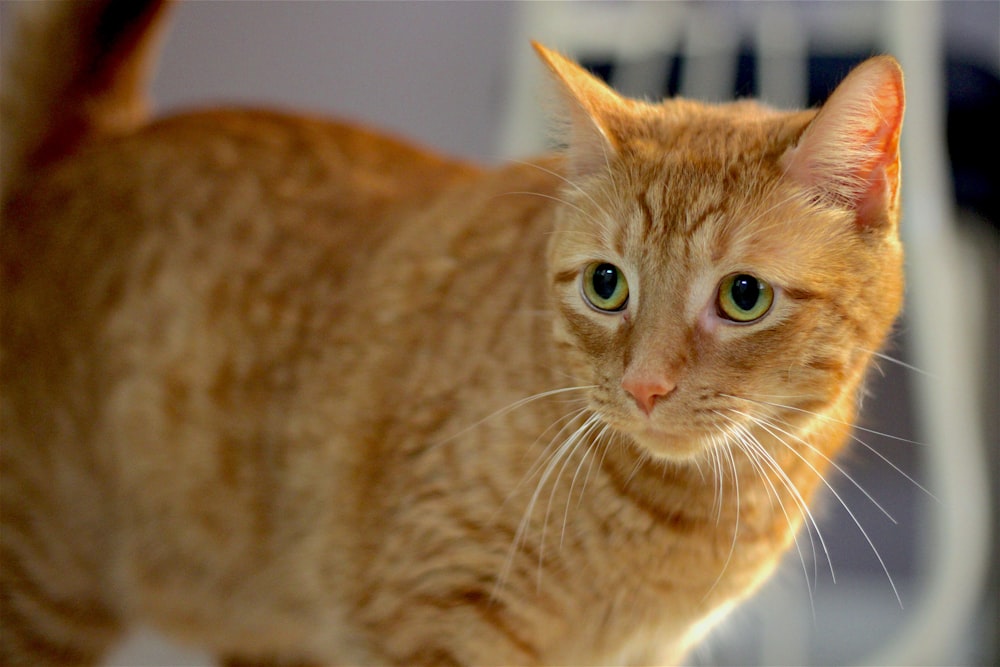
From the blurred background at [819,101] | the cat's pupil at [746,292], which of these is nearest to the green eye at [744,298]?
the cat's pupil at [746,292]

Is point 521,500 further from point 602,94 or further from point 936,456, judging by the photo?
point 936,456

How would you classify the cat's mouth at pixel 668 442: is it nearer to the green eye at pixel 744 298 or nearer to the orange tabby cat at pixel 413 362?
the orange tabby cat at pixel 413 362

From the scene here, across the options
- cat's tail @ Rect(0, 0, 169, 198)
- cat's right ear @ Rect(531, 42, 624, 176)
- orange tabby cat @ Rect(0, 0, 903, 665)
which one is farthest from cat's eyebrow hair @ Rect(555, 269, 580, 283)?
cat's tail @ Rect(0, 0, 169, 198)

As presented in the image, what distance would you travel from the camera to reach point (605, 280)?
3.49 feet

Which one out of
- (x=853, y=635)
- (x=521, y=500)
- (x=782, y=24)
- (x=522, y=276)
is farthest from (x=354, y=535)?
(x=853, y=635)

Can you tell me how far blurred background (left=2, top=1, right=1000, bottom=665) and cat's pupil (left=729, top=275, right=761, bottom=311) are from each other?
0.36 meters

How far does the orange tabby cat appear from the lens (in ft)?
3.27

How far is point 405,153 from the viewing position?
1.60 meters

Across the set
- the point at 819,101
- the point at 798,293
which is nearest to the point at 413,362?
the point at 798,293

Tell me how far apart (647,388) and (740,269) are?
0.15 m

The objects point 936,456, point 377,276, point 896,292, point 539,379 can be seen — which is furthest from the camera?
point 936,456

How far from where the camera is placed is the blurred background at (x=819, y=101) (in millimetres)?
1771

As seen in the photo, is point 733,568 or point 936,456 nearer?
point 733,568

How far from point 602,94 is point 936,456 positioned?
1072 mm
